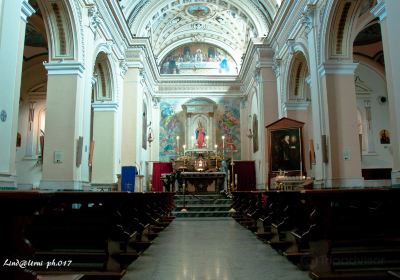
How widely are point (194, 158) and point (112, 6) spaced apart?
368 inches

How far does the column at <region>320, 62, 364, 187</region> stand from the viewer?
8.55 m

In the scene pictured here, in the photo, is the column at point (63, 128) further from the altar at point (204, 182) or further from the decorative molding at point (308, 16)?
the altar at point (204, 182)

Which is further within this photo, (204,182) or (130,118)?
(204,182)

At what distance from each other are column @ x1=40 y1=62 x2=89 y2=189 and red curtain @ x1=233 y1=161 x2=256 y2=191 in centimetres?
1052

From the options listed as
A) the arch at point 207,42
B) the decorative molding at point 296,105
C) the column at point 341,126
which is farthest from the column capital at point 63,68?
the arch at point 207,42

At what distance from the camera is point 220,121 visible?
2109 cm

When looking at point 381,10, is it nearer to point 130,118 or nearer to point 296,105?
point 296,105

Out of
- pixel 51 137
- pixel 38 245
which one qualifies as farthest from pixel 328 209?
pixel 51 137

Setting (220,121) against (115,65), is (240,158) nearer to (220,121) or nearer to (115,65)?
(220,121)

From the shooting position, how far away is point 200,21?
2022cm

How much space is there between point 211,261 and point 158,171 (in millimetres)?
15047

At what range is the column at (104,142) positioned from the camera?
496 inches

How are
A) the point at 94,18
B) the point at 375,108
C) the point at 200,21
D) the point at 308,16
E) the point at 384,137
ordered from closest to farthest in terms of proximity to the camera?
the point at 308,16, the point at 94,18, the point at 384,137, the point at 375,108, the point at 200,21

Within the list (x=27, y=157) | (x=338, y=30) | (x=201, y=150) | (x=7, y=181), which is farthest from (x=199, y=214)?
(x=27, y=157)
